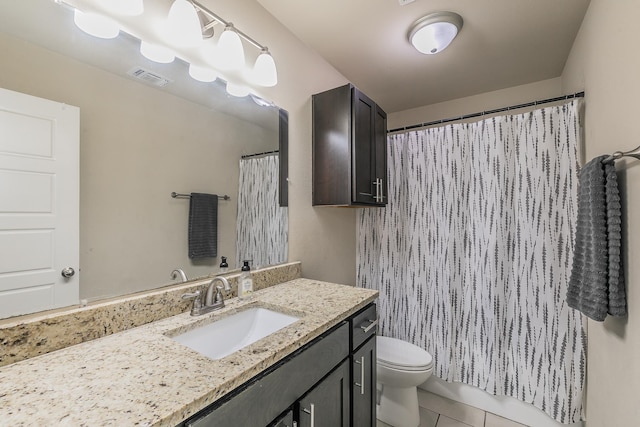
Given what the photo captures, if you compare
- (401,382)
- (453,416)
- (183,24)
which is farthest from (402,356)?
(183,24)

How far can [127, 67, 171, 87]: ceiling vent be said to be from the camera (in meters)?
1.01

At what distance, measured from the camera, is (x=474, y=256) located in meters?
1.91

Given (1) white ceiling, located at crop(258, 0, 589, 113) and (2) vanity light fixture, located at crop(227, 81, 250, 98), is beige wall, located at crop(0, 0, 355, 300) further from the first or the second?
(1) white ceiling, located at crop(258, 0, 589, 113)

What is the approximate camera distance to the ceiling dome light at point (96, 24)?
0.89 metres

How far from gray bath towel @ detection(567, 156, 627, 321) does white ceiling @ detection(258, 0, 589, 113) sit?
3.29 feet

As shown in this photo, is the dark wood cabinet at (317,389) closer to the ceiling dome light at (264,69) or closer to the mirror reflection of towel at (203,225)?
the mirror reflection of towel at (203,225)

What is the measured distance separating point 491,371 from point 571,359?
1.48 ft

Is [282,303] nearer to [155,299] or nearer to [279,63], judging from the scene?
[155,299]

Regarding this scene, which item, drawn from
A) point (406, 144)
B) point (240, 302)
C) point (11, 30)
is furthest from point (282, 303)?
point (406, 144)

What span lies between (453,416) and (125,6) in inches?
109

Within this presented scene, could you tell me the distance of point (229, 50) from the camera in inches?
50.4

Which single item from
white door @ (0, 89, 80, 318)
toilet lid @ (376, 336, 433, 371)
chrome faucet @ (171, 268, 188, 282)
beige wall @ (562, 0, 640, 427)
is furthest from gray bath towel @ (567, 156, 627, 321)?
white door @ (0, 89, 80, 318)

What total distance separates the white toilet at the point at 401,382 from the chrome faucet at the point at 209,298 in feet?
3.66

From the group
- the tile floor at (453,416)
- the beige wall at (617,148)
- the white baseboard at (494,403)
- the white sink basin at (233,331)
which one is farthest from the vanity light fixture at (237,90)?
the white baseboard at (494,403)
